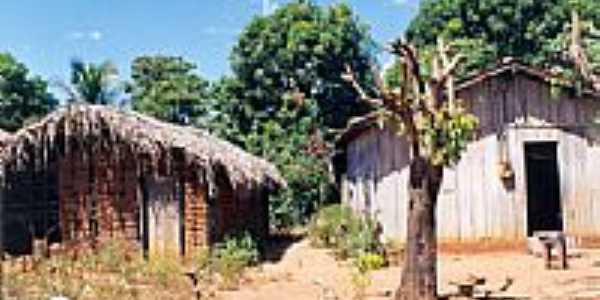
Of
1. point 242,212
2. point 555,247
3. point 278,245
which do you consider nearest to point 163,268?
point 242,212

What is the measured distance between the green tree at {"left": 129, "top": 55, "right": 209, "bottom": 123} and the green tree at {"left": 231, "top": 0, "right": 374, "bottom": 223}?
4.74m

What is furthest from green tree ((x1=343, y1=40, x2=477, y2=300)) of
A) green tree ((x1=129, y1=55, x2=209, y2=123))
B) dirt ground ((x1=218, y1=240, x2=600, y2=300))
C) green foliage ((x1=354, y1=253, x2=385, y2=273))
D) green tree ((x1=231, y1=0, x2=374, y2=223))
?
green tree ((x1=129, y1=55, x2=209, y2=123))

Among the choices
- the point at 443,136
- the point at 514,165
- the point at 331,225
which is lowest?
the point at 331,225

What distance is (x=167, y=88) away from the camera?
128 feet

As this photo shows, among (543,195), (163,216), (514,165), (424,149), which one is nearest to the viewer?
(424,149)

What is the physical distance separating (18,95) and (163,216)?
19003mm

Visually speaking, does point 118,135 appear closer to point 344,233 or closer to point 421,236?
point 344,233

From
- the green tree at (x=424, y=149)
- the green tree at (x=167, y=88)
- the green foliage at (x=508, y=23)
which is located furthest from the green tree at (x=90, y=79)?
the green tree at (x=424, y=149)

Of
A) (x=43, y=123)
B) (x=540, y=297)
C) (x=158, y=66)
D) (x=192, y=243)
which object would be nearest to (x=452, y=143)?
(x=540, y=297)

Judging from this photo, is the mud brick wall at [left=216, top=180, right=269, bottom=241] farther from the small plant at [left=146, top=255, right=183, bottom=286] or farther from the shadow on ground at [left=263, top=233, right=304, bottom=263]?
the small plant at [left=146, top=255, right=183, bottom=286]

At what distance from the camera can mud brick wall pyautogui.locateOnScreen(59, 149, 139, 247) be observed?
2141 centimetres

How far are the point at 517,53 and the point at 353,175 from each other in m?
13.4

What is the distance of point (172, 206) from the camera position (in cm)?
2136

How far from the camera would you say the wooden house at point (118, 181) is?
20.5m
